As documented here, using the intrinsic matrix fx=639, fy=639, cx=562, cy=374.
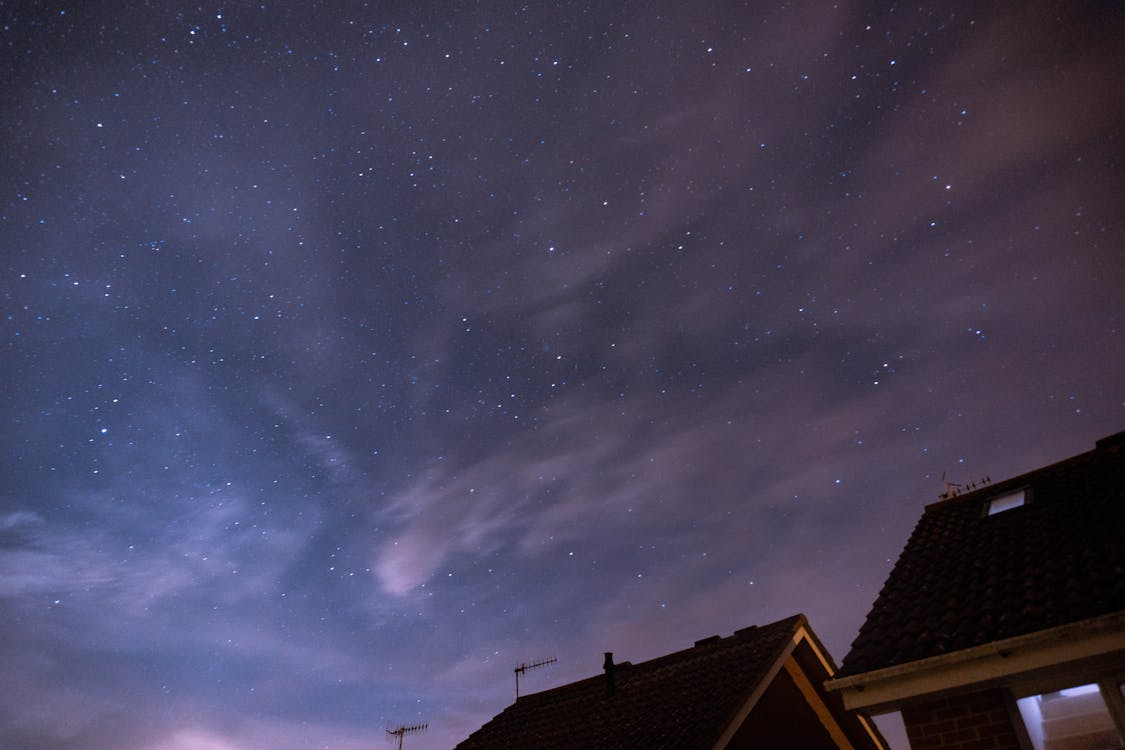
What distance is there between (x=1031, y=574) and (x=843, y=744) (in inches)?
342

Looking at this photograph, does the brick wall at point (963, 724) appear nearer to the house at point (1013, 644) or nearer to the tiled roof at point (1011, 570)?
the house at point (1013, 644)

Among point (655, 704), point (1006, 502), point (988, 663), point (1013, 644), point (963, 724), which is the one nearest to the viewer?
point (1013, 644)

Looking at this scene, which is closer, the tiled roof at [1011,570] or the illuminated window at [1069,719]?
the illuminated window at [1069,719]

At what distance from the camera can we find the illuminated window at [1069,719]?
5719mm

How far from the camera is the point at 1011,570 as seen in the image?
24.5 ft

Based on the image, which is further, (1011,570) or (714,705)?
(714,705)

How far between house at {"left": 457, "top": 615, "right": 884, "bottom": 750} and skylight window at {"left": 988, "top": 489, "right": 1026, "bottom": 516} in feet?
15.9

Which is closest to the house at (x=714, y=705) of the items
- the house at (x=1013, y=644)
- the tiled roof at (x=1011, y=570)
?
the tiled roof at (x=1011, y=570)

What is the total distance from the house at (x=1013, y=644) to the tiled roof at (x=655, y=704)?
14.4 ft

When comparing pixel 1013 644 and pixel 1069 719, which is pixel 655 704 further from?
pixel 1013 644

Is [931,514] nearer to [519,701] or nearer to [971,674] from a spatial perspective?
[971,674]

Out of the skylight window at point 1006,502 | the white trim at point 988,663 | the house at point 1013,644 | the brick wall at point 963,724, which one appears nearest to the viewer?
the white trim at point 988,663

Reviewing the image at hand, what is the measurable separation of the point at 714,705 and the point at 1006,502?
5.94 meters

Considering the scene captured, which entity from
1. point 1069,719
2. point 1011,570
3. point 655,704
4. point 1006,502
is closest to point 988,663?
point 1069,719
